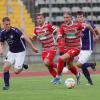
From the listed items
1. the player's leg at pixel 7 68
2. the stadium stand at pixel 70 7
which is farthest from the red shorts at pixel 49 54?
the stadium stand at pixel 70 7

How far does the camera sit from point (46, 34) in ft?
48.8

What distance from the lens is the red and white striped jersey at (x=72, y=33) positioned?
13789 millimetres

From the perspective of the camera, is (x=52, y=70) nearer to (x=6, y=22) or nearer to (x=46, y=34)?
(x=46, y=34)

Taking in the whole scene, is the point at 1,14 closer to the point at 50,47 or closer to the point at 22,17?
the point at 22,17

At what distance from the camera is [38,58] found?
2467 cm

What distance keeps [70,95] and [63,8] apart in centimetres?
1744

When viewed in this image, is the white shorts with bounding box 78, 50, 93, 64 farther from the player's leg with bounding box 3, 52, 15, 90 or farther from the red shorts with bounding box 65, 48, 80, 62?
the player's leg with bounding box 3, 52, 15, 90

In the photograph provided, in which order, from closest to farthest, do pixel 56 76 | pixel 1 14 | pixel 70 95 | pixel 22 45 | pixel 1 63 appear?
pixel 70 95 < pixel 22 45 < pixel 56 76 < pixel 1 63 < pixel 1 14

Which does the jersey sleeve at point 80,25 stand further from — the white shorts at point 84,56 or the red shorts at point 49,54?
the red shorts at point 49,54

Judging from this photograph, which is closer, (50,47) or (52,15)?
(50,47)

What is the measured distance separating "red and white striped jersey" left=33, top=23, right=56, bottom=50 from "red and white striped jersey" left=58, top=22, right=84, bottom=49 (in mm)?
880

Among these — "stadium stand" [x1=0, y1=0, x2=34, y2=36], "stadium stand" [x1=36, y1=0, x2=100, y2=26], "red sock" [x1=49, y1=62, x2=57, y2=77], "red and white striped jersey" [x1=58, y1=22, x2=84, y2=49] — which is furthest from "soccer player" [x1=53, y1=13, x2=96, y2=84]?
"stadium stand" [x1=36, y1=0, x2=100, y2=26]

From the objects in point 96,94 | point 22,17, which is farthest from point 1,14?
point 96,94

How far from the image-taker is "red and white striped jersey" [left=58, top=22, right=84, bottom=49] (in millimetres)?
13789
